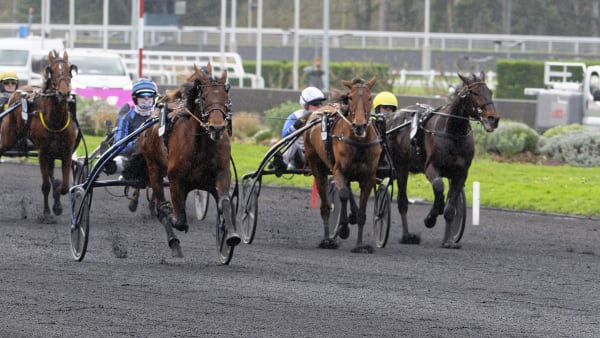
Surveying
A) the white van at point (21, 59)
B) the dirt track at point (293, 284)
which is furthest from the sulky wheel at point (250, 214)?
the white van at point (21, 59)

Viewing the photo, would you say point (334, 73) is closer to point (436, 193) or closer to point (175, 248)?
point (436, 193)

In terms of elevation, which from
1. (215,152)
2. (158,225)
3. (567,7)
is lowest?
(158,225)

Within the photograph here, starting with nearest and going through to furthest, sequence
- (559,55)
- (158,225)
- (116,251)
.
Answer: (116,251)
(158,225)
(559,55)

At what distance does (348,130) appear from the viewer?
495 inches

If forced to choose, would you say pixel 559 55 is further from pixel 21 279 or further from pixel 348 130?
pixel 21 279

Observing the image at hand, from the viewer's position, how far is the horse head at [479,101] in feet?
42.5

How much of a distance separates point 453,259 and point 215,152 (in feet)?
8.84

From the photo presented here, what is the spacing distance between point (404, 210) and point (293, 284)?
12.4ft

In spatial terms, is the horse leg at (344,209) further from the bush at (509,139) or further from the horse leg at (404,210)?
the bush at (509,139)

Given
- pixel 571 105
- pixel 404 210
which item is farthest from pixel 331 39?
pixel 404 210

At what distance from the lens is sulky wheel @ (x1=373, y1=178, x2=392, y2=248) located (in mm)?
13039

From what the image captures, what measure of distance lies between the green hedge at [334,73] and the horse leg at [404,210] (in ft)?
55.9

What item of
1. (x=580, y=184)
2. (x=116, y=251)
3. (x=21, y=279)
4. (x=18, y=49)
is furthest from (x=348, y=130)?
(x=18, y=49)

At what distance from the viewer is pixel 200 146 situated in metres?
10.9
